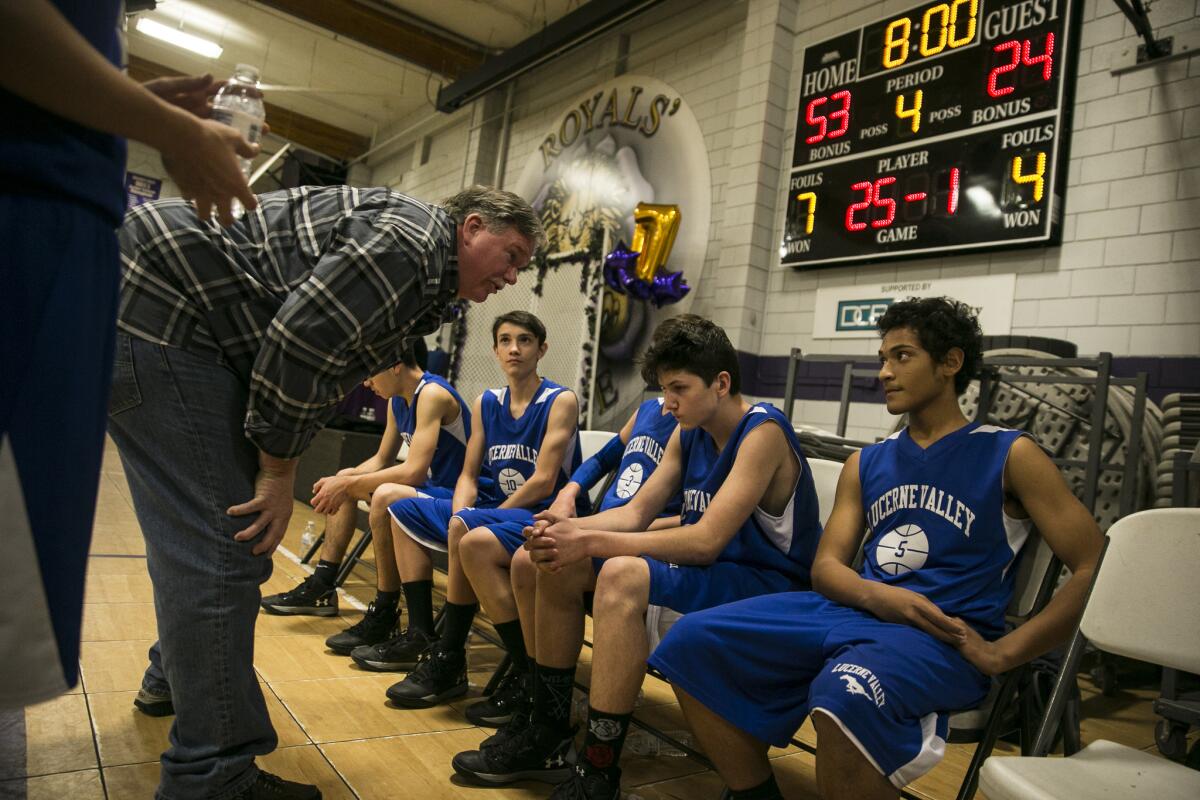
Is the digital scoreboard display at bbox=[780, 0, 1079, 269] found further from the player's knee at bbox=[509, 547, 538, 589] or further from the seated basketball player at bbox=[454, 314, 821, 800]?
the player's knee at bbox=[509, 547, 538, 589]

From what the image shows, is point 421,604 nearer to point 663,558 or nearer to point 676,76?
point 663,558

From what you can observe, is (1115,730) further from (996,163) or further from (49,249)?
(49,249)

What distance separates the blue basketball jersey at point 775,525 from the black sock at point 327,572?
80.8 inches

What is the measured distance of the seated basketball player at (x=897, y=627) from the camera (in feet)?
4.50

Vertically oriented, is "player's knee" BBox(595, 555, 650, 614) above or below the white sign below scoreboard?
below

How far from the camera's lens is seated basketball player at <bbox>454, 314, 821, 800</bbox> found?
1.77 metres

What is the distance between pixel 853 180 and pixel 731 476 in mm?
3507

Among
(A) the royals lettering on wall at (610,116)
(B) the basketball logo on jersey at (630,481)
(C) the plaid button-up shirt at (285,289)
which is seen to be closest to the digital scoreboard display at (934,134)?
(A) the royals lettering on wall at (610,116)

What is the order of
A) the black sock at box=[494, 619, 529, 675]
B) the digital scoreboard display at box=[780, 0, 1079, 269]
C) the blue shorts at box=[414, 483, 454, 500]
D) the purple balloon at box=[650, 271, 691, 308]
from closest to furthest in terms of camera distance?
the black sock at box=[494, 619, 529, 675]
the blue shorts at box=[414, 483, 454, 500]
the digital scoreboard display at box=[780, 0, 1079, 269]
the purple balloon at box=[650, 271, 691, 308]

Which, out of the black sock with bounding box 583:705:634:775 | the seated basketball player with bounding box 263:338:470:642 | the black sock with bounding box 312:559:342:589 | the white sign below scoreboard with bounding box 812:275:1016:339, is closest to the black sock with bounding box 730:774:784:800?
the black sock with bounding box 583:705:634:775

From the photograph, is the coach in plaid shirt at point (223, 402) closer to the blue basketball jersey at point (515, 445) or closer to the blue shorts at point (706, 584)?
the blue shorts at point (706, 584)

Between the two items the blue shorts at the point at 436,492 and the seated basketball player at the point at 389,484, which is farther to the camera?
the blue shorts at the point at 436,492

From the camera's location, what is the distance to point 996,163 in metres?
4.13

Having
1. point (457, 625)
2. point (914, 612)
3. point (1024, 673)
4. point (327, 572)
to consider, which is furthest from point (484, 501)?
point (1024, 673)
